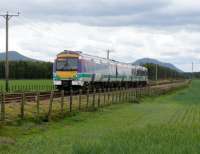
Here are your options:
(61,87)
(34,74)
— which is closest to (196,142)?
(61,87)

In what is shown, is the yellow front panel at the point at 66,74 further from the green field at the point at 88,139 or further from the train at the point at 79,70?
the green field at the point at 88,139

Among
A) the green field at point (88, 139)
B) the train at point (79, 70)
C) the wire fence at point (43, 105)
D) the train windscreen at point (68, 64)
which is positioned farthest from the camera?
the train windscreen at point (68, 64)

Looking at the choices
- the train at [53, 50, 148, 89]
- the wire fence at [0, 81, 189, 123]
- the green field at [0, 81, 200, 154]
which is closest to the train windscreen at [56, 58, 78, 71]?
the train at [53, 50, 148, 89]

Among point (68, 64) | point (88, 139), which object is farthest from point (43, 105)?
point (68, 64)

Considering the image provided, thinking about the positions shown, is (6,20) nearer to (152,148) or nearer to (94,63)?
(94,63)

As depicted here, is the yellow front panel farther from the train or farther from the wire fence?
the wire fence

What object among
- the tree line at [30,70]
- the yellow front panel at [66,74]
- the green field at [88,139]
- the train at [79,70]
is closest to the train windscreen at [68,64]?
the train at [79,70]

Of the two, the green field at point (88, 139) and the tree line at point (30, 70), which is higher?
the tree line at point (30, 70)

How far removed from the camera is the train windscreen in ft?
158

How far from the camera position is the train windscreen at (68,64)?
4822 cm

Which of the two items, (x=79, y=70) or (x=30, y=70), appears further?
(x=30, y=70)

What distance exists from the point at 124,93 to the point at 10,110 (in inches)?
888

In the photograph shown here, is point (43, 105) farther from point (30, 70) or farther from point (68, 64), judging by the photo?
point (30, 70)

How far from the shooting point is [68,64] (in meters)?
48.3
